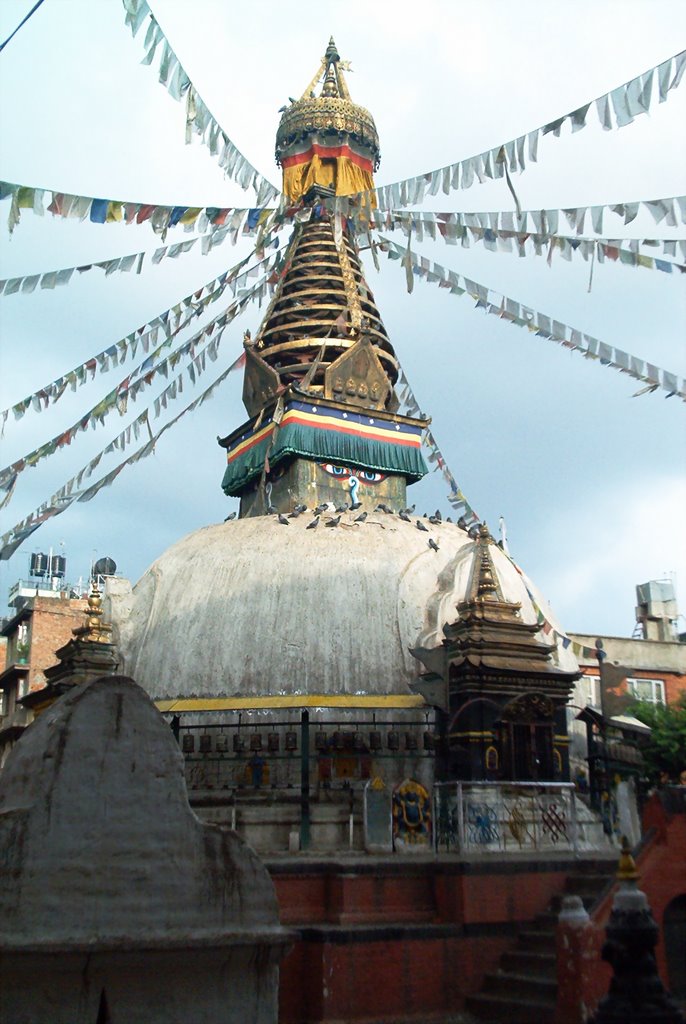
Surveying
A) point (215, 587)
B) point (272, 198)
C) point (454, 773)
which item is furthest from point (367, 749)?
point (272, 198)

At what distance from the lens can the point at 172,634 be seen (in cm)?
1405

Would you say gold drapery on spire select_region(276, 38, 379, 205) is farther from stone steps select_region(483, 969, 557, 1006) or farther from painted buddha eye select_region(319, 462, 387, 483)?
stone steps select_region(483, 969, 557, 1006)

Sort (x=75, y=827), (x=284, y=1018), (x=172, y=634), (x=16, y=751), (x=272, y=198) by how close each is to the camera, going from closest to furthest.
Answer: (x=75, y=827), (x=16, y=751), (x=284, y=1018), (x=172, y=634), (x=272, y=198)

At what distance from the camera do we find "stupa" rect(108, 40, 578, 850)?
11922 mm

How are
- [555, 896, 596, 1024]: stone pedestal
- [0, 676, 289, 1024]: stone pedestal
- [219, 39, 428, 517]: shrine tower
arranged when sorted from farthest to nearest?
1. [219, 39, 428, 517]: shrine tower
2. [555, 896, 596, 1024]: stone pedestal
3. [0, 676, 289, 1024]: stone pedestal

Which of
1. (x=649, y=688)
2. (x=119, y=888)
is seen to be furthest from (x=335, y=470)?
(x=649, y=688)

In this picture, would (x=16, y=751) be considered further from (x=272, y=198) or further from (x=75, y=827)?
(x=272, y=198)

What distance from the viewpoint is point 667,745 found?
22234 mm

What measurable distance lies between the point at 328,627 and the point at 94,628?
3502mm

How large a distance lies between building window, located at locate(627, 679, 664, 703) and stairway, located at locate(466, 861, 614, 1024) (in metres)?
21.4

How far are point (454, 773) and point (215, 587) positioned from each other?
457 cm

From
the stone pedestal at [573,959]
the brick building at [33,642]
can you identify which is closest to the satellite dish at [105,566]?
the brick building at [33,642]

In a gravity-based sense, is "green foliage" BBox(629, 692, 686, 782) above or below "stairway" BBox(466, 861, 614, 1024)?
above

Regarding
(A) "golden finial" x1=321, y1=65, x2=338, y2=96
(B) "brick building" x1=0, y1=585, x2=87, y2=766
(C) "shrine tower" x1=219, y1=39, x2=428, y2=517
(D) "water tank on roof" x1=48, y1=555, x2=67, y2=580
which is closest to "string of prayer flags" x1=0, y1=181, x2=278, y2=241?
(C) "shrine tower" x1=219, y1=39, x2=428, y2=517
